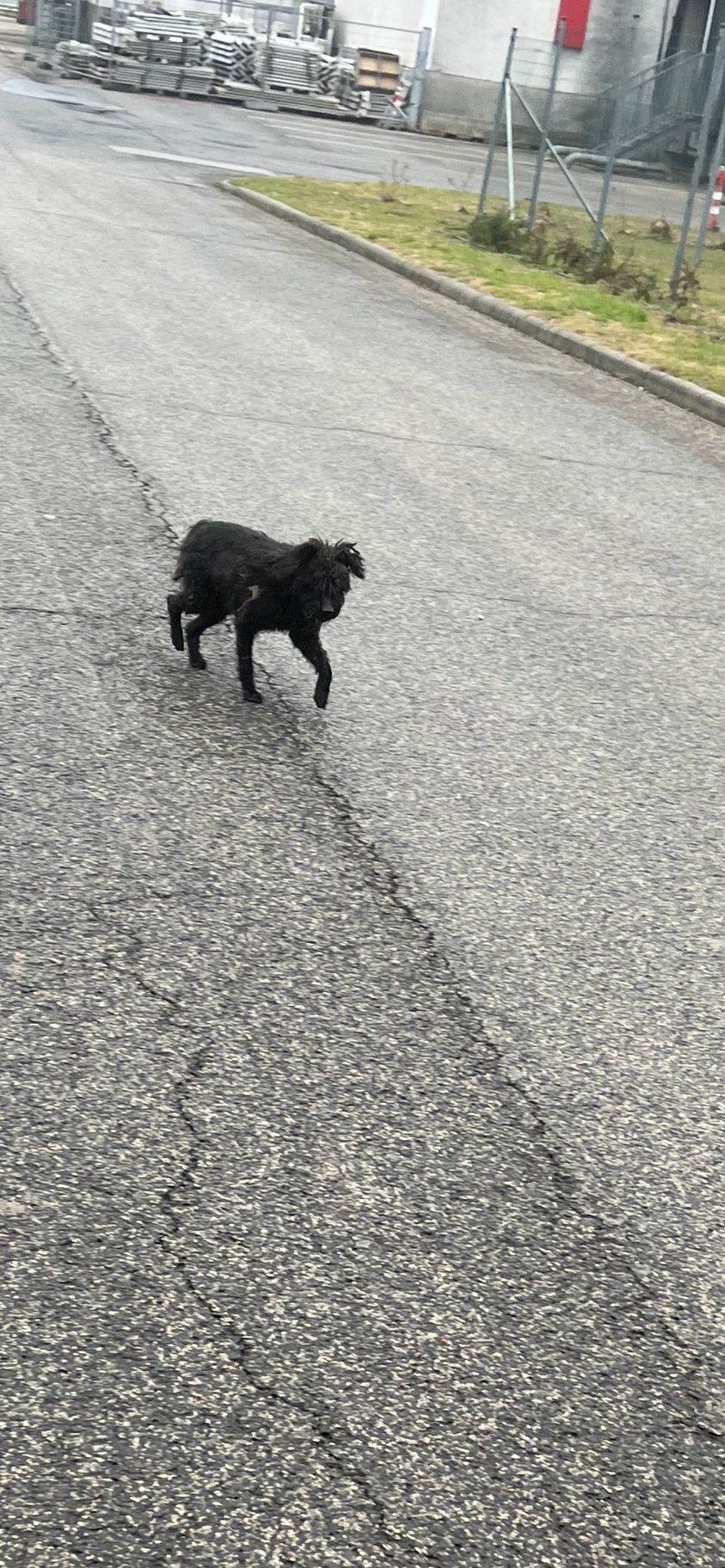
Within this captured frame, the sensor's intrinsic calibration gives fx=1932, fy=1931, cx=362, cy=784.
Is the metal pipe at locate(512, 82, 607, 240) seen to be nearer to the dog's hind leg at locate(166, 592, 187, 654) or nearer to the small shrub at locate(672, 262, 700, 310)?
the small shrub at locate(672, 262, 700, 310)

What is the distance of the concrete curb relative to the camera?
1445cm

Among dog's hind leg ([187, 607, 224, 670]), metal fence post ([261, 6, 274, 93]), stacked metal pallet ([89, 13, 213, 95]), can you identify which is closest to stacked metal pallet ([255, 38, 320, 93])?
metal fence post ([261, 6, 274, 93])

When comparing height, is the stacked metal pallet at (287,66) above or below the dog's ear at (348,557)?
above

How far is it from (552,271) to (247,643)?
15.8 m

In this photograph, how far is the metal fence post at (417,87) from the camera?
48875mm

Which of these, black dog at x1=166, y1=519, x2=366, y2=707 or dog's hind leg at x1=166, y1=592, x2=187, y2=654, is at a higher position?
black dog at x1=166, y1=519, x2=366, y2=707

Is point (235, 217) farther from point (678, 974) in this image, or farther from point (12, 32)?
point (12, 32)

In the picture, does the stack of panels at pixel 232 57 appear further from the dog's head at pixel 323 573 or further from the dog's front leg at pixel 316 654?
the dog's head at pixel 323 573

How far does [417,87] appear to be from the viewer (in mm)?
48875

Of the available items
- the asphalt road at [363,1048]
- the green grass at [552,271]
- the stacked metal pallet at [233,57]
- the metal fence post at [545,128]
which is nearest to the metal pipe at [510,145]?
the metal fence post at [545,128]

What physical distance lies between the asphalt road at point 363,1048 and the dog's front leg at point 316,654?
116mm

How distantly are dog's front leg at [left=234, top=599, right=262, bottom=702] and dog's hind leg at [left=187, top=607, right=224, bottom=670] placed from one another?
0.19m

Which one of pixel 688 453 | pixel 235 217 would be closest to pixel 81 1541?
pixel 688 453

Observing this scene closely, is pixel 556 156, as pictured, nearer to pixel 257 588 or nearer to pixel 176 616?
pixel 176 616
